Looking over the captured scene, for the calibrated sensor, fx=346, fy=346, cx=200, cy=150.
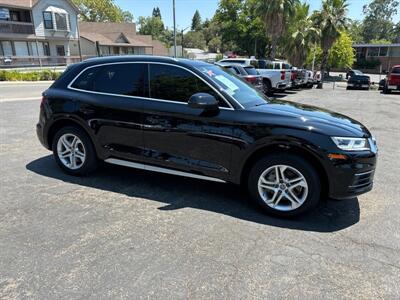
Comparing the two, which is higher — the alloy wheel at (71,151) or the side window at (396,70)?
the side window at (396,70)

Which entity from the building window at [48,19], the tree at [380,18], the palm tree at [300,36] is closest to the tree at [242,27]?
the palm tree at [300,36]

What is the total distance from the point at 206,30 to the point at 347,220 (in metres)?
130

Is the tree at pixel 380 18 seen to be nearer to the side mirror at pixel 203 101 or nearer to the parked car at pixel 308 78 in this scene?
the parked car at pixel 308 78

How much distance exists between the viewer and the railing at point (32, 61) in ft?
111

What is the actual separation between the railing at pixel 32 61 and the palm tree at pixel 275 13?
23.5 m

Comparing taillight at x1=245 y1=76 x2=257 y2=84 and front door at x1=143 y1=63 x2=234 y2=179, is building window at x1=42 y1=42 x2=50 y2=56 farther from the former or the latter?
front door at x1=143 y1=63 x2=234 y2=179

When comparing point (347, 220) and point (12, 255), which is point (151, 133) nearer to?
point (12, 255)

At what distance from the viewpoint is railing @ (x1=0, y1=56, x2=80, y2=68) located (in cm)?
3381

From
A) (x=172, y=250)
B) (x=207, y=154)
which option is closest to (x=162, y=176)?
(x=207, y=154)

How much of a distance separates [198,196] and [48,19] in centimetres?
4307

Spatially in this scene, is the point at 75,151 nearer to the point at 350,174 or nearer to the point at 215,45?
the point at 350,174

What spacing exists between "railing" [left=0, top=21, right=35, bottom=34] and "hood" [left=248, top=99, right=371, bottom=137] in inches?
1540

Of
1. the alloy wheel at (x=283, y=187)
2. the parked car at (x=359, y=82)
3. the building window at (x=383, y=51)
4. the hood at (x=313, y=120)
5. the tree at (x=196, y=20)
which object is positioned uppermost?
the tree at (x=196, y=20)

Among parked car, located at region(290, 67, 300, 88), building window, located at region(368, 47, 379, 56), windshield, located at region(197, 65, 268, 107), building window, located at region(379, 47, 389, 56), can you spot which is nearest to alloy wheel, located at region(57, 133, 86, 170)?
windshield, located at region(197, 65, 268, 107)
